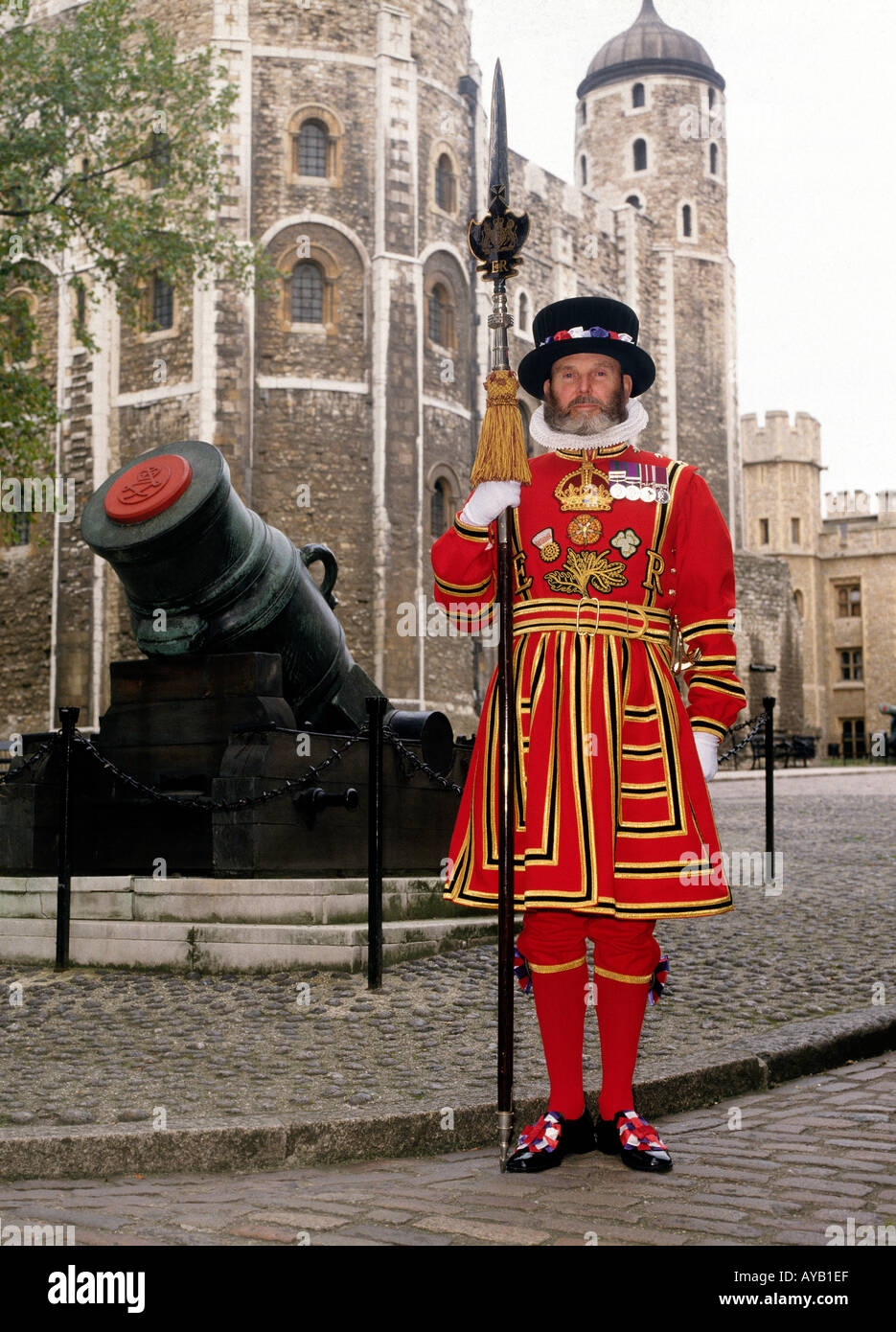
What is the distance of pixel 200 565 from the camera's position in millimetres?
6703

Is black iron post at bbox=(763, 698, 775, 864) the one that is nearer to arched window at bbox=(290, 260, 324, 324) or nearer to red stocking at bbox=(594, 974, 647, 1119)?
red stocking at bbox=(594, 974, 647, 1119)

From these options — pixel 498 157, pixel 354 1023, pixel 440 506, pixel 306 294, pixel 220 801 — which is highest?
pixel 306 294

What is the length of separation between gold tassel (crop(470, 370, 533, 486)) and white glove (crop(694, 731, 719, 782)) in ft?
2.59

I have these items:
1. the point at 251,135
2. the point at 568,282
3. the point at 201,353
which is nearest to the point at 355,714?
the point at 201,353

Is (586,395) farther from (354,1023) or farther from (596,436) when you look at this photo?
(354,1023)

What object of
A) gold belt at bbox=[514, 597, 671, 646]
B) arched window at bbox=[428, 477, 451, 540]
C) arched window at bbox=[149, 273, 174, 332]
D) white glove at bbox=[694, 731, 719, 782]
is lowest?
white glove at bbox=[694, 731, 719, 782]

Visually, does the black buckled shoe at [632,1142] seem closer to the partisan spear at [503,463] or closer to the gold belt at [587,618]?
the partisan spear at [503,463]

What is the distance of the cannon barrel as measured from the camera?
21.7ft

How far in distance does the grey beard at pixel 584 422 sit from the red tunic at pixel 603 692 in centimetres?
6

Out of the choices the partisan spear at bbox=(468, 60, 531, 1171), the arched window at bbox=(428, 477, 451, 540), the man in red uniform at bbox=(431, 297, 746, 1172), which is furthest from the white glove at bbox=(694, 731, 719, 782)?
the arched window at bbox=(428, 477, 451, 540)

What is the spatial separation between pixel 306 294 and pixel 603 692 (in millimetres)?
24662

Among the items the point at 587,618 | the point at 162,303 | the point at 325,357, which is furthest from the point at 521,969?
the point at 162,303

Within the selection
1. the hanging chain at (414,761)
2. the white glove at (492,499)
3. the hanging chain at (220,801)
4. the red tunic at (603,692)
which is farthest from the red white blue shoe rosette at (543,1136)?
the hanging chain at (414,761)

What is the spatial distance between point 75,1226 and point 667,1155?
1383 mm
